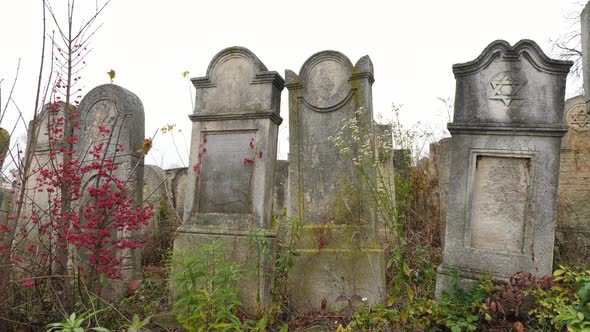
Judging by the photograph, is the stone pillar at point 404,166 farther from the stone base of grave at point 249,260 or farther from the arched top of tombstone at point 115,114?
the arched top of tombstone at point 115,114

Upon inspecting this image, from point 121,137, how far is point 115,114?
329 mm

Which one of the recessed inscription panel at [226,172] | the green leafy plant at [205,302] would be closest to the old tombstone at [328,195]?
the recessed inscription panel at [226,172]

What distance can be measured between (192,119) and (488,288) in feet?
10.6

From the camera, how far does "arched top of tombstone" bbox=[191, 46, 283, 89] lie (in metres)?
4.16

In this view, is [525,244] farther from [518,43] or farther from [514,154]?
[518,43]

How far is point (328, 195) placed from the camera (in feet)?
13.5

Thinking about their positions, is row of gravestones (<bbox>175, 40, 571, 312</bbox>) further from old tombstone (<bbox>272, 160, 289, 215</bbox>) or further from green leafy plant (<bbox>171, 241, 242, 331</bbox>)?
old tombstone (<bbox>272, 160, 289, 215</bbox>)

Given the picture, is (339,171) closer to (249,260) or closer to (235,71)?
(249,260)

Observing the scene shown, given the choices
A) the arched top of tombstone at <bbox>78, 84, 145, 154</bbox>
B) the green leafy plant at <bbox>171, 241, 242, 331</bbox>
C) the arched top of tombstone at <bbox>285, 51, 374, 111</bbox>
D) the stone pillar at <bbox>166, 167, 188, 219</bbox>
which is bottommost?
the green leafy plant at <bbox>171, 241, 242, 331</bbox>

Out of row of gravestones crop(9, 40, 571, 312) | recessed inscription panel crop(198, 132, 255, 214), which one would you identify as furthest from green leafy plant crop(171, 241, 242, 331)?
recessed inscription panel crop(198, 132, 255, 214)

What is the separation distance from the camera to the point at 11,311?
302 centimetres

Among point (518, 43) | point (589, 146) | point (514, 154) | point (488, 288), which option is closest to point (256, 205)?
point (488, 288)

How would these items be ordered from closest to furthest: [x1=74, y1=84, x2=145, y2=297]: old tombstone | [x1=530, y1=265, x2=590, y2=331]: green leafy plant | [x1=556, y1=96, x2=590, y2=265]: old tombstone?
[x1=530, y1=265, x2=590, y2=331]: green leafy plant < [x1=74, y1=84, x2=145, y2=297]: old tombstone < [x1=556, y1=96, x2=590, y2=265]: old tombstone

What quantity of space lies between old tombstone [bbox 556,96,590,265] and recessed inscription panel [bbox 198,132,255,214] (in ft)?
13.6
